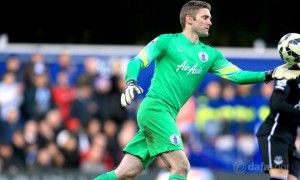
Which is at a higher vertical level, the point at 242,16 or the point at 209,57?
the point at 209,57

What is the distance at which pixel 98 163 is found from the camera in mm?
15977

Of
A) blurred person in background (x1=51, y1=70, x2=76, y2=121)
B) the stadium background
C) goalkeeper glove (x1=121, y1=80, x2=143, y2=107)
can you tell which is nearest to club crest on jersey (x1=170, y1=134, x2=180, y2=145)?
goalkeeper glove (x1=121, y1=80, x2=143, y2=107)

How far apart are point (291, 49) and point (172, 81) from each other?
137 centimetres

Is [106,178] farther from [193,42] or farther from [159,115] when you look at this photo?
[193,42]

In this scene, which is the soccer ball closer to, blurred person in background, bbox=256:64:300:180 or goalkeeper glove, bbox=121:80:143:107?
blurred person in background, bbox=256:64:300:180

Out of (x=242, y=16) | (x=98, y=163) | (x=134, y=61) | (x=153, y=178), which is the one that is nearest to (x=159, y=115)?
(x=134, y=61)

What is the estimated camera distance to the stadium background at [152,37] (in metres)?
16.4

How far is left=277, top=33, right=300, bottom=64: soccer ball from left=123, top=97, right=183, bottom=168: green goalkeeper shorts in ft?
4.55

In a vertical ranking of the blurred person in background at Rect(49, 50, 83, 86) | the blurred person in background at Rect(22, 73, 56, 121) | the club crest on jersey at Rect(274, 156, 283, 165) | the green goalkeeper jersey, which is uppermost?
the green goalkeeper jersey

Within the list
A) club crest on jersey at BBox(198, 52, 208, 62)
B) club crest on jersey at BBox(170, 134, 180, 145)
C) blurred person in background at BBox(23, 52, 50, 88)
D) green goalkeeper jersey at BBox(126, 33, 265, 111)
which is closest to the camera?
club crest on jersey at BBox(170, 134, 180, 145)

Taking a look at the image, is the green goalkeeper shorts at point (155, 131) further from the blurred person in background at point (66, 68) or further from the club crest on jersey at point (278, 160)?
the blurred person in background at point (66, 68)

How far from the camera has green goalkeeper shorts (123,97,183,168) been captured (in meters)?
9.70

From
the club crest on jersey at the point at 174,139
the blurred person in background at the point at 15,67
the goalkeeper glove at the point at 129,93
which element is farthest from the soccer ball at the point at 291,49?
the blurred person in background at the point at 15,67

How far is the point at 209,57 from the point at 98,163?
628 centimetres
